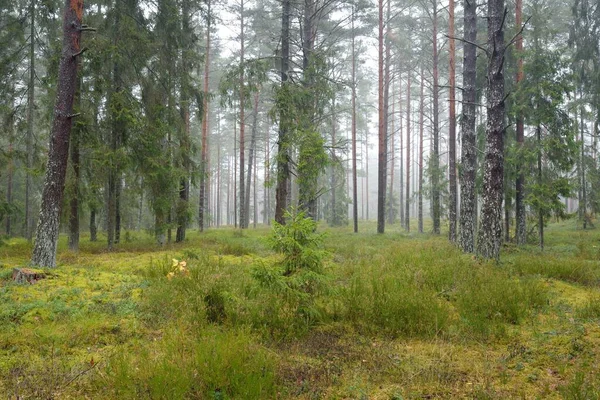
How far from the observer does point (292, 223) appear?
4906 millimetres

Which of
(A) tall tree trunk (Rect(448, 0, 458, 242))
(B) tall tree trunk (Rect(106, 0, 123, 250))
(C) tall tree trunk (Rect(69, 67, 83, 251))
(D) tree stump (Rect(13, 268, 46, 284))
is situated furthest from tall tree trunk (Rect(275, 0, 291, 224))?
(A) tall tree trunk (Rect(448, 0, 458, 242))

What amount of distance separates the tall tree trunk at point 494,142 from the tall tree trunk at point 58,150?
9.79 m

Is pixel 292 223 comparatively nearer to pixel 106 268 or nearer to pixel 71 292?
pixel 71 292

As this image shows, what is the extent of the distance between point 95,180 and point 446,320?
433 inches

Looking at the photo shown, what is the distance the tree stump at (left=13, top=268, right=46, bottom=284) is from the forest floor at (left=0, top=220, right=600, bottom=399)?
0.89ft

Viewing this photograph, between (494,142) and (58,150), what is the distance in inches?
412

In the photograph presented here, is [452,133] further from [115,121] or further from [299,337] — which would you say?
[299,337]

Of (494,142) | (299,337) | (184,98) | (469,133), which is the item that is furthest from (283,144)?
(299,337)

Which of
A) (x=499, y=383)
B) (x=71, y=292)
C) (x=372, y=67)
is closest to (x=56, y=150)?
(x=71, y=292)

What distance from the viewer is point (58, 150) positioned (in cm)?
848

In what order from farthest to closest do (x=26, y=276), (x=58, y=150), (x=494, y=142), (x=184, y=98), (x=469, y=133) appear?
(x=184, y=98), (x=469, y=133), (x=494, y=142), (x=58, y=150), (x=26, y=276)

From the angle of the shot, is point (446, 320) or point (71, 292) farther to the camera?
point (71, 292)

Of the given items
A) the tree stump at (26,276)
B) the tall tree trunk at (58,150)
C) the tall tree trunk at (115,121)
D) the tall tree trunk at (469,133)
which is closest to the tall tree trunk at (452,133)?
the tall tree trunk at (469,133)

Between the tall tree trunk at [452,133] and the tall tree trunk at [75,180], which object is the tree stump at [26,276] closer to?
the tall tree trunk at [75,180]
